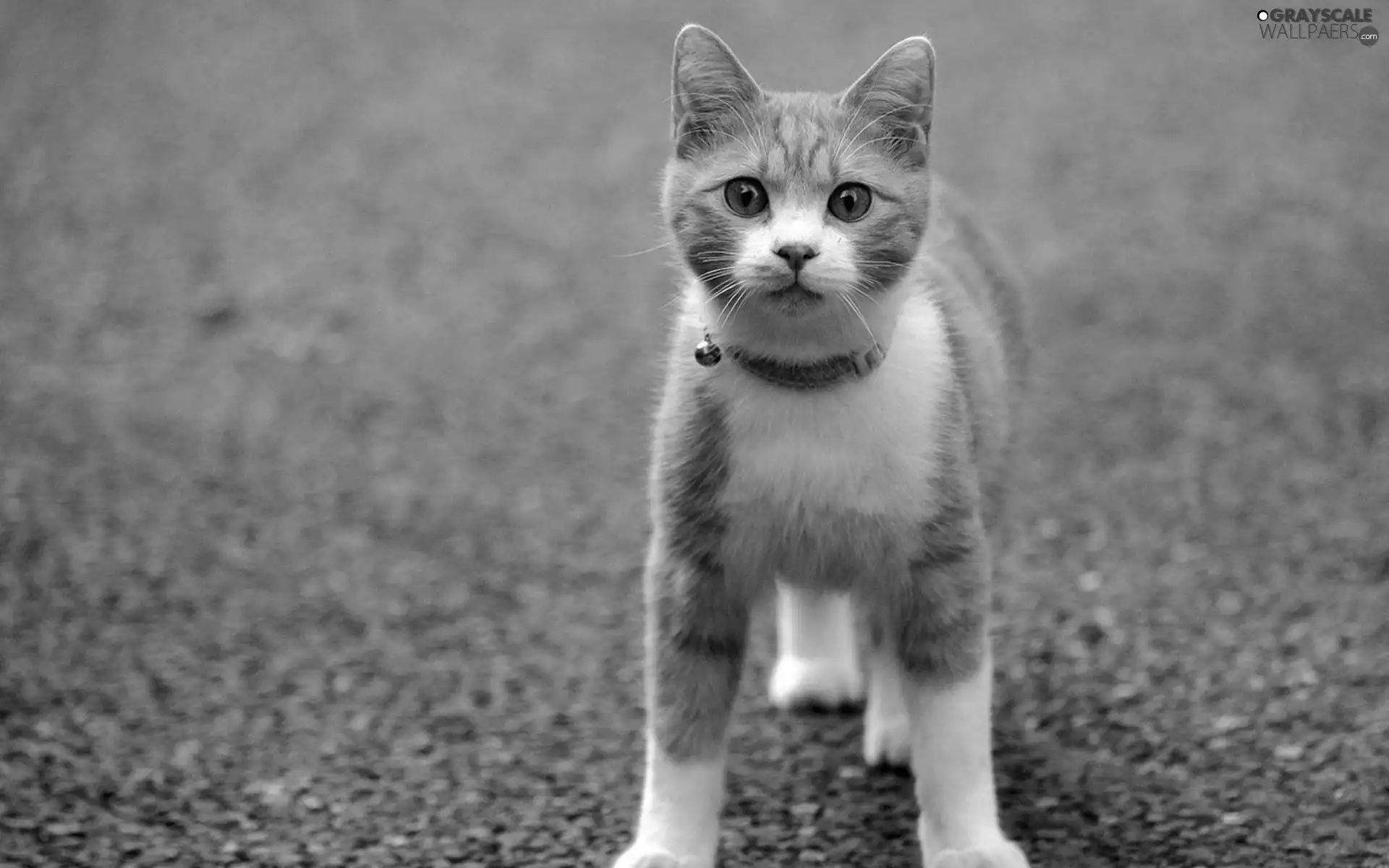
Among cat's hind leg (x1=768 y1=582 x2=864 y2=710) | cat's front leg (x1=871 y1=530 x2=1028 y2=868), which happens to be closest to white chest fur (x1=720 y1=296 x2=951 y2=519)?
cat's front leg (x1=871 y1=530 x2=1028 y2=868)

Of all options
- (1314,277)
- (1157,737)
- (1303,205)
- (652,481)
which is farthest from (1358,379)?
(652,481)

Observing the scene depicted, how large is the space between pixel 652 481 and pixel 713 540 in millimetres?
193

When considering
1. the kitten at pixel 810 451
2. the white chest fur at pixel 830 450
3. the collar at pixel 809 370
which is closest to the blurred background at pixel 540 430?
the kitten at pixel 810 451

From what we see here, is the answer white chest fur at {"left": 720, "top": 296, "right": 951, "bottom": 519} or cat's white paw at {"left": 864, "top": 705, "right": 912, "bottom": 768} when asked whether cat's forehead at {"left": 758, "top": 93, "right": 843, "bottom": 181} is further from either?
cat's white paw at {"left": 864, "top": 705, "right": 912, "bottom": 768}

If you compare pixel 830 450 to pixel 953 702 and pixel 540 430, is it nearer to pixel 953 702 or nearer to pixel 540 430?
pixel 953 702

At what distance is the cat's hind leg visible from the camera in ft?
12.2

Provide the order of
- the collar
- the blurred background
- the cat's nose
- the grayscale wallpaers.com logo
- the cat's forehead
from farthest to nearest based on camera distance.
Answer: the grayscale wallpaers.com logo
the blurred background
the collar
the cat's forehead
the cat's nose

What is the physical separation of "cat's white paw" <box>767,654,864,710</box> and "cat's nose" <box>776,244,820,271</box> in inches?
59.6

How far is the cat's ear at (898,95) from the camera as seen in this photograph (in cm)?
272

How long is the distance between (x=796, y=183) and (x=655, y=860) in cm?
125

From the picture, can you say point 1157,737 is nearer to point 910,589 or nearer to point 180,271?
point 910,589

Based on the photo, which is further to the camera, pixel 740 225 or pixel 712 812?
pixel 712 812

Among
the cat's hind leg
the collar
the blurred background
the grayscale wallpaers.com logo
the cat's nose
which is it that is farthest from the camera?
the grayscale wallpaers.com logo

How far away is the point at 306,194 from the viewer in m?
7.76
